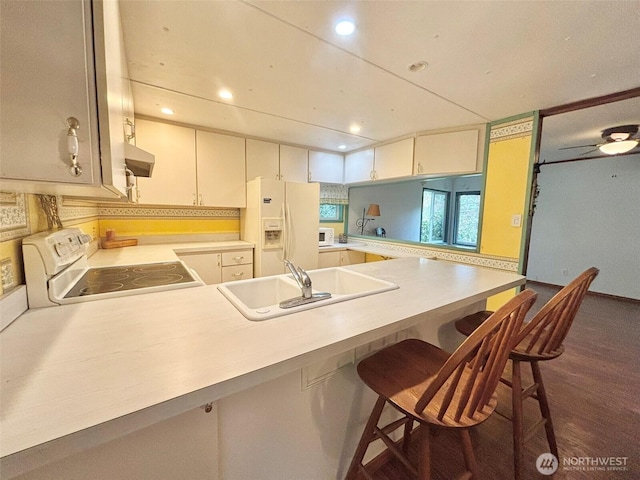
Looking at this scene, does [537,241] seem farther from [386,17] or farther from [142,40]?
[142,40]

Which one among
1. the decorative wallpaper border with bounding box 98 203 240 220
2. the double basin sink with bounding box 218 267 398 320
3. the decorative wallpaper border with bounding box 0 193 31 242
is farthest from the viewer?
the decorative wallpaper border with bounding box 98 203 240 220

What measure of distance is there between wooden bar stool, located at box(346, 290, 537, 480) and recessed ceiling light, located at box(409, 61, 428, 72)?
1.53 m

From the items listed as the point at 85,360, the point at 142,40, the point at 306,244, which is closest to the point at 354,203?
the point at 306,244

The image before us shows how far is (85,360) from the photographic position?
64 centimetres

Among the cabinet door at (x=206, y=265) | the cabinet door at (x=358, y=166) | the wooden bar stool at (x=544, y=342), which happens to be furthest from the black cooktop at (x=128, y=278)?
the cabinet door at (x=358, y=166)

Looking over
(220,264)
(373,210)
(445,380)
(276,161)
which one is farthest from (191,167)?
(445,380)

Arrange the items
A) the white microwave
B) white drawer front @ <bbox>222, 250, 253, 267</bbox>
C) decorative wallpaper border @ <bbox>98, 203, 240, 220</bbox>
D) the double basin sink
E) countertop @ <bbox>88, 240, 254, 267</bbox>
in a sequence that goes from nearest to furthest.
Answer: the double basin sink, countertop @ <bbox>88, 240, 254, 267</bbox>, decorative wallpaper border @ <bbox>98, 203, 240, 220</bbox>, white drawer front @ <bbox>222, 250, 253, 267</bbox>, the white microwave

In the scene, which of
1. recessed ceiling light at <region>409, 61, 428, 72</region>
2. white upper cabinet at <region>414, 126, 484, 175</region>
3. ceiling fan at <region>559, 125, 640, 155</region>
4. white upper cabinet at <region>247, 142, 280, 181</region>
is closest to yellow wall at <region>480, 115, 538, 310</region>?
white upper cabinet at <region>414, 126, 484, 175</region>

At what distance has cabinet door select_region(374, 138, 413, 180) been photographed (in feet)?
10.3

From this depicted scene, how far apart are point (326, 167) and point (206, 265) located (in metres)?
2.23

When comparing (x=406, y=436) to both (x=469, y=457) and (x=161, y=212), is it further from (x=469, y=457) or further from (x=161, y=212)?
(x=161, y=212)

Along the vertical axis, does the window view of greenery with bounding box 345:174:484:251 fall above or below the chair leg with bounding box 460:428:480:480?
above

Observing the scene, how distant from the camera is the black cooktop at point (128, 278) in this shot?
1.18 meters

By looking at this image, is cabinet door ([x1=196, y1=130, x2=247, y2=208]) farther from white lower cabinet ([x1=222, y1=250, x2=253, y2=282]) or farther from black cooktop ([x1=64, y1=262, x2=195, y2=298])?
black cooktop ([x1=64, y1=262, x2=195, y2=298])
